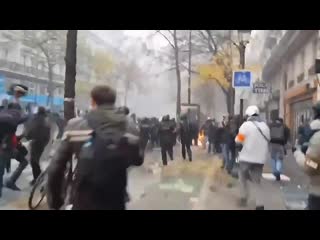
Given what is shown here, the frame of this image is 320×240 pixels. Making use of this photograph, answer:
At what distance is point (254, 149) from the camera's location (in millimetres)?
6395

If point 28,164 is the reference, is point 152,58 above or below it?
above

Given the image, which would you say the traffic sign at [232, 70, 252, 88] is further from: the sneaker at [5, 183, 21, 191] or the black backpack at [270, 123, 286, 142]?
the sneaker at [5, 183, 21, 191]

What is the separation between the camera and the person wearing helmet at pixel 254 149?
6398mm

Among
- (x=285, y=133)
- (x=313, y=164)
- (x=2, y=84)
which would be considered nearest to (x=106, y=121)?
(x=313, y=164)

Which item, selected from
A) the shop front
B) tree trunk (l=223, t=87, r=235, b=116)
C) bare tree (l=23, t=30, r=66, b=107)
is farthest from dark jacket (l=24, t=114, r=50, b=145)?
tree trunk (l=223, t=87, r=235, b=116)

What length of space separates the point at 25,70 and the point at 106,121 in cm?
405

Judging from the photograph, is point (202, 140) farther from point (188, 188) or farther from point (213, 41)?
point (188, 188)

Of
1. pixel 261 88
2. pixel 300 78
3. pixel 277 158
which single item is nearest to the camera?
pixel 277 158

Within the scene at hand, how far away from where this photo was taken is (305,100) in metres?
10.3

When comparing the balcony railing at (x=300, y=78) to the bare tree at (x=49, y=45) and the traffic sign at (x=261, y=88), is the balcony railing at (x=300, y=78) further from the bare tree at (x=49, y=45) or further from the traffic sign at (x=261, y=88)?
the bare tree at (x=49, y=45)

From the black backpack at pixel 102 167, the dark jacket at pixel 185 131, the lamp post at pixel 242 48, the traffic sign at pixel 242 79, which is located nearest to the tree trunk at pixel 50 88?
the lamp post at pixel 242 48
